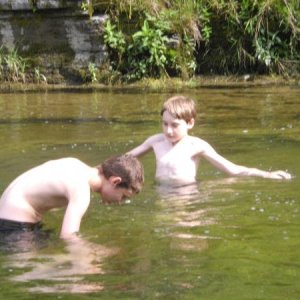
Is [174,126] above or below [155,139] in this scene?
above

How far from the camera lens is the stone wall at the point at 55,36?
1555cm

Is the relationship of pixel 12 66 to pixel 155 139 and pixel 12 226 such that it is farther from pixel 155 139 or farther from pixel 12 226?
pixel 12 226

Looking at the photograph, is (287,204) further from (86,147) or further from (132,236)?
(86,147)

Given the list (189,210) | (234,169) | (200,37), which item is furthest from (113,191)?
(200,37)

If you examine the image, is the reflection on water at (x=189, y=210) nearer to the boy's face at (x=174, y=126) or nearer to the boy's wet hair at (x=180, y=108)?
the boy's face at (x=174, y=126)

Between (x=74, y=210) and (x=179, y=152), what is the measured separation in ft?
8.63

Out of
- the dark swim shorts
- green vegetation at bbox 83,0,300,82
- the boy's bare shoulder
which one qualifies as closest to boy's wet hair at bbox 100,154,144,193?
the dark swim shorts

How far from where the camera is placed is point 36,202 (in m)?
5.69

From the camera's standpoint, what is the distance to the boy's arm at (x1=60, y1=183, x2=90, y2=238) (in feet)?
17.5

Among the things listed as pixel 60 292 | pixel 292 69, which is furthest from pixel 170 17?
pixel 60 292

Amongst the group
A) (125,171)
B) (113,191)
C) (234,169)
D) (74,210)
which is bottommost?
(234,169)

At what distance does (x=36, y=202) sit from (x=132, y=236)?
2.27 ft

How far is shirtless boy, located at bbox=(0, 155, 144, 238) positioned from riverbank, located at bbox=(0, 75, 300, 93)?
9.45 meters

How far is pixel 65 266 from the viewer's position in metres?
5.10
